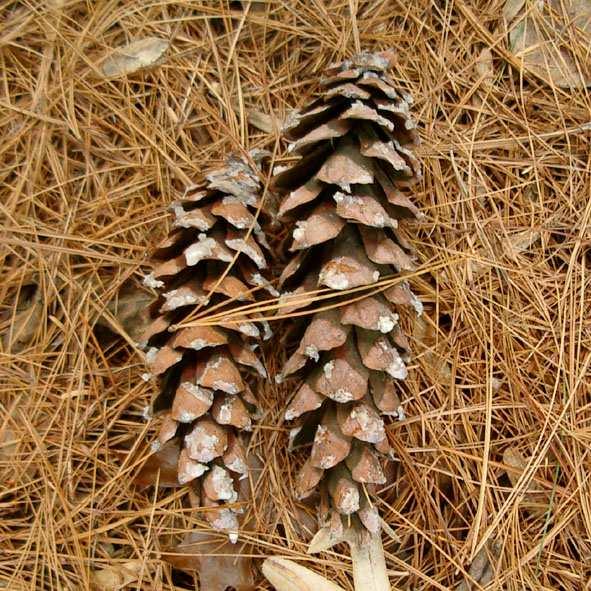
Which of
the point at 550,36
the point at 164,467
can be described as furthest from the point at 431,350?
the point at 550,36

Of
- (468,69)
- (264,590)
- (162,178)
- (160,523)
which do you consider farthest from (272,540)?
(468,69)

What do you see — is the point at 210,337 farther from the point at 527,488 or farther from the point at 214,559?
the point at 527,488

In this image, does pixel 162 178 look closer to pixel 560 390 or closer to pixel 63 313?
pixel 63 313

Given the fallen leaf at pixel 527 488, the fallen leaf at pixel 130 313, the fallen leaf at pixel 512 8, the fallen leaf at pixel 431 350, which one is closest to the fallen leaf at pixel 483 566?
the fallen leaf at pixel 527 488

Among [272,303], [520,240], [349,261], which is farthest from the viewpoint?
[520,240]

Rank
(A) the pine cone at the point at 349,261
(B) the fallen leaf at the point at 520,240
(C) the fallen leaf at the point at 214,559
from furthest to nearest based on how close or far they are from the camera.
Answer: (B) the fallen leaf at the point at 520,240 → (C) the fallen leaf at the point at 214,559 → (A) the pine cone at the point at 349,261

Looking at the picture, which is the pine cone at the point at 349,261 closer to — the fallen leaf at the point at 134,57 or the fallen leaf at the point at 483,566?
the fallen leaf at the point at 483,566
